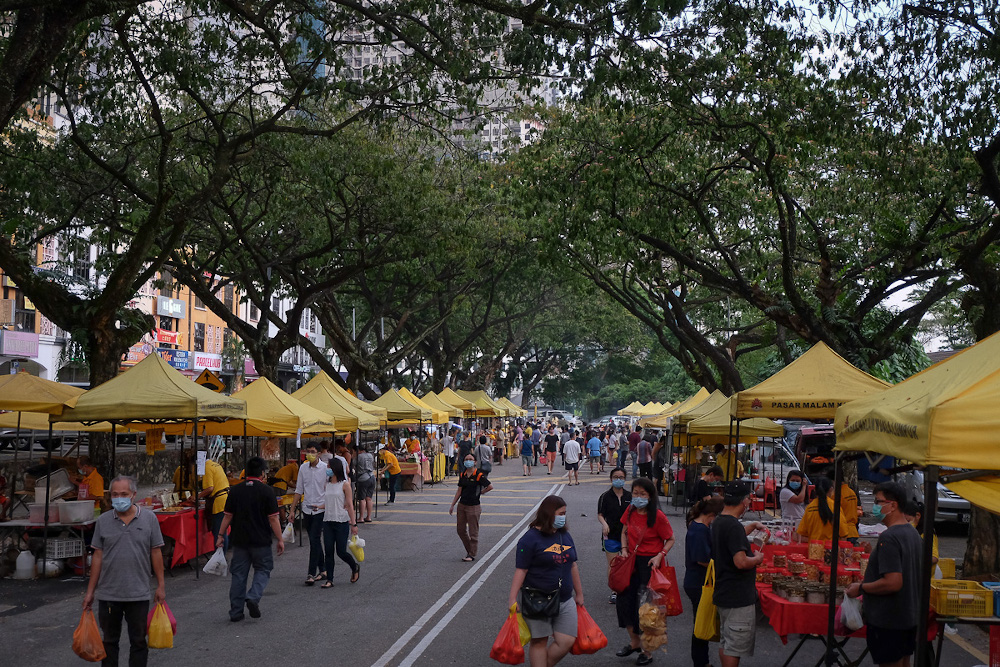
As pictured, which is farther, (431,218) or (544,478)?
(544,478)

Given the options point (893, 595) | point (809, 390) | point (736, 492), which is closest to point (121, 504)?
point (736, 492)

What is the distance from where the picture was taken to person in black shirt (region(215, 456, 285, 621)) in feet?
32.1

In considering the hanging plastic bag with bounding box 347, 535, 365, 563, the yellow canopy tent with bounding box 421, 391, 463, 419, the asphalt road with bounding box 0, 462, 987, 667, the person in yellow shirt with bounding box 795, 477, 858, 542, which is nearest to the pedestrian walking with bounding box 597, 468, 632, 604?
the asphalt road with bounding box 0, 462, 987, 667

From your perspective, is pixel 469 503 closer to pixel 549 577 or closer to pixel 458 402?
pixel 549 577

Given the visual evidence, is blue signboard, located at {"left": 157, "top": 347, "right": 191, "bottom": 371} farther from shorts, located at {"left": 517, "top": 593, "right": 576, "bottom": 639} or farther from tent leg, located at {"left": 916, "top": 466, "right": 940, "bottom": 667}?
tent leg, located at {"left": 916, "top": 466, "right": 940, "bottom": 667}

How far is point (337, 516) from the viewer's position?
11609 millimetres

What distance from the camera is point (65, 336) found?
39.3 m

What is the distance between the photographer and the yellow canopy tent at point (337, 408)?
19578 mm

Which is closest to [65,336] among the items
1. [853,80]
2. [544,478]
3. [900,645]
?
[544,478]

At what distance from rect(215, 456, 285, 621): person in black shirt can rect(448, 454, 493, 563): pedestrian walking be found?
451 centimetres

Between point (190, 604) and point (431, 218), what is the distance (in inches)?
552

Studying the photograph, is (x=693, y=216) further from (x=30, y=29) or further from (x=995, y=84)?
(x=30, y=29)

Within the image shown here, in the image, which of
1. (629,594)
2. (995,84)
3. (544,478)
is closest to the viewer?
(629,594)

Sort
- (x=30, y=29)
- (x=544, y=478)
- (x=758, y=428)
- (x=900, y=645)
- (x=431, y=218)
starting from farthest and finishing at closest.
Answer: (x=544, y=478) < (x=431, y=218) < (x=758, y=428) < (x=30, y=29) < (x=900, y=645)
